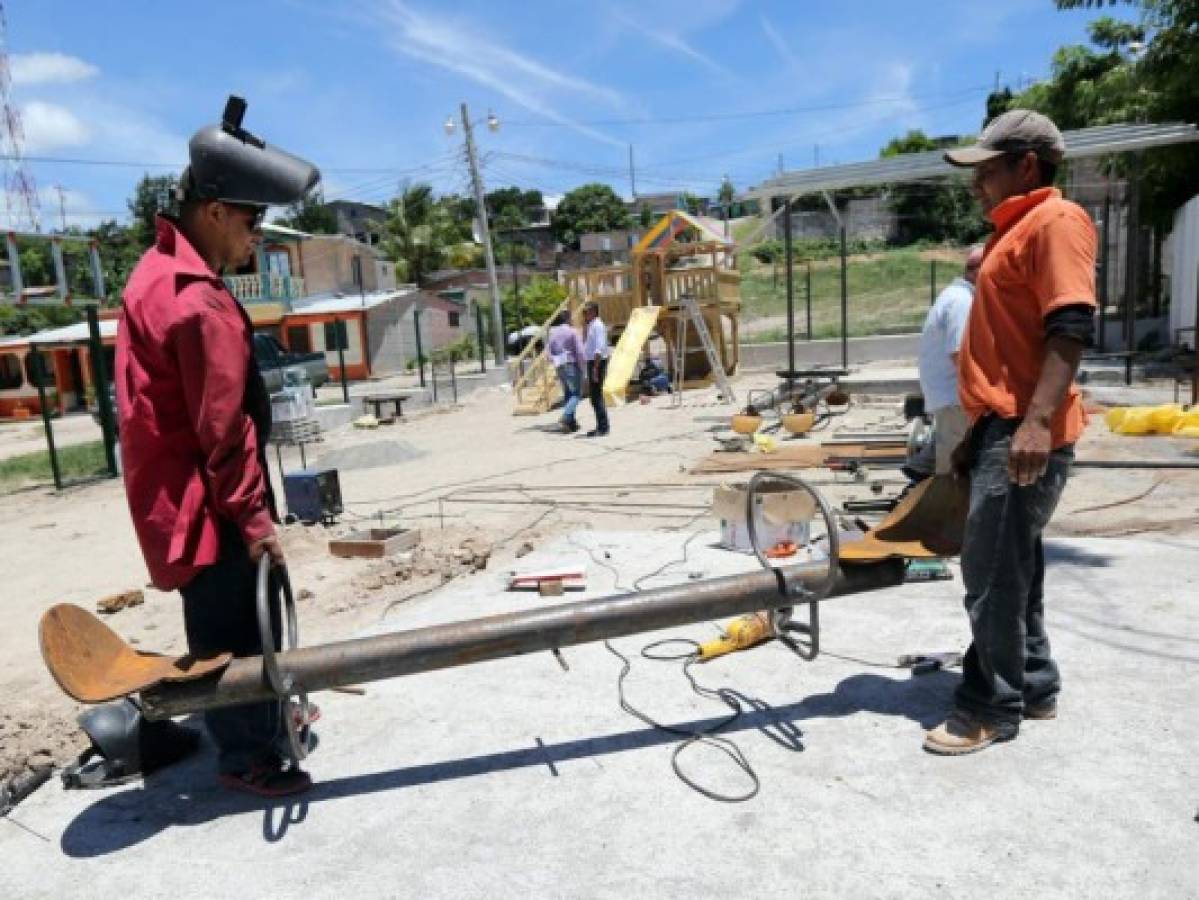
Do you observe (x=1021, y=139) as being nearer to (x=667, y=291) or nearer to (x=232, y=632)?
(x=232, y=632)

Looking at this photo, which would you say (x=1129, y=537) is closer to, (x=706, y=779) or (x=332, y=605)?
(x=706, y=779)

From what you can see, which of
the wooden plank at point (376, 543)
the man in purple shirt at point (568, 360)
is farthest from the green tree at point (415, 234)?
the wooden plank at point (376, 543)

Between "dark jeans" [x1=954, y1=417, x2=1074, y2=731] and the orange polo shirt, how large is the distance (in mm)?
99

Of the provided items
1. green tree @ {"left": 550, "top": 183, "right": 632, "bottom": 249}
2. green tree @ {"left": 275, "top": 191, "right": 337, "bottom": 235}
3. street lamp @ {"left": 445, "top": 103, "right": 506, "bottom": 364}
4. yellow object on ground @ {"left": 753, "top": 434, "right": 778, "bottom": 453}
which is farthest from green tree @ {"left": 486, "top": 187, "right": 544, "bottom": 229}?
yellow object on ground @ {"left": 753, "top": 434, "right": 778, "bottom": 453}

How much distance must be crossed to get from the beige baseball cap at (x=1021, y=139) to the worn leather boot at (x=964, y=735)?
178 centimetres

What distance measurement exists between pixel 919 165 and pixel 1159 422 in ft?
18.2

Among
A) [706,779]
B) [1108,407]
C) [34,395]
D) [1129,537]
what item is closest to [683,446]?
[1108,407]

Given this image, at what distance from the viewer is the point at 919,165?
44.0 ft

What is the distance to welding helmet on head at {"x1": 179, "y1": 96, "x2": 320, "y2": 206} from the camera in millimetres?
2717

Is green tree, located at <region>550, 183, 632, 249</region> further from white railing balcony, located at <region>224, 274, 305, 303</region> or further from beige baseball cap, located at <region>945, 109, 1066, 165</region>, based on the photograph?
beige baseball cap, located at <region>945, 109, 1066, 165</region>

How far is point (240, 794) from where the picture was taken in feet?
9.68

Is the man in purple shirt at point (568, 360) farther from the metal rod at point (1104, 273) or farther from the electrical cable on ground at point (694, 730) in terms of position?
the electrical cable on ground at point (694, 730)

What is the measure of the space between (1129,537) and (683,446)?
6.67 m

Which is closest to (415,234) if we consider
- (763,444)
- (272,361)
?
(272,361)
